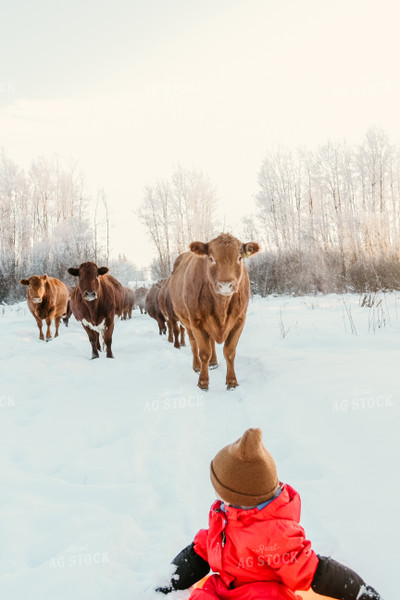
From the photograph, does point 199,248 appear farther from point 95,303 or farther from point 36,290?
point 36,290

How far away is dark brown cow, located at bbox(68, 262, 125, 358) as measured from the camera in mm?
7555

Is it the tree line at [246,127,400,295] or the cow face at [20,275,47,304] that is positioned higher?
the tree line at [246,127,400,295]

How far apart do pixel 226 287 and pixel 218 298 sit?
0.64m

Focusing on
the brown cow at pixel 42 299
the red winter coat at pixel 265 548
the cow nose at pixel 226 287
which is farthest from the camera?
the brown cow at pixel 42 299

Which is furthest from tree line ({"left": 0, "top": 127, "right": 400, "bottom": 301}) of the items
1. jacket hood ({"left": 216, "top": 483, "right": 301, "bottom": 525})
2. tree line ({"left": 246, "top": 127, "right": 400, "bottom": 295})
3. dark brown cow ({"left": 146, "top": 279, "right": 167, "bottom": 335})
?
jacket hood ({"left": 216, "top": 483, "right": 301, "bottom": 525})

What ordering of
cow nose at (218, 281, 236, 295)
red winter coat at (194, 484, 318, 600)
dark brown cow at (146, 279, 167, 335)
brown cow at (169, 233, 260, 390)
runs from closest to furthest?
red winter coat at (194, 484, 318, 600) → cow nose at (218, 281, 236, 295) → brown cow at (169, 233, 260, 390) → dark brown cow at (146, 279, 167, 335)

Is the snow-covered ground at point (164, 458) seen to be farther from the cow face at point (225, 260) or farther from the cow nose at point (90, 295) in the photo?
the cow nose at point (90, 295)

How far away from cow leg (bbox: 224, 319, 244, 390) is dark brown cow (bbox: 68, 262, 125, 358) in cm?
307

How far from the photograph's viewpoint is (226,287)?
4551 mm

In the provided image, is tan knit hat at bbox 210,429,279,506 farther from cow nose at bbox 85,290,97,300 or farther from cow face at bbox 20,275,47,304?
cow face at bbox 20,275,47,304

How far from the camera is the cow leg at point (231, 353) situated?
5.07m

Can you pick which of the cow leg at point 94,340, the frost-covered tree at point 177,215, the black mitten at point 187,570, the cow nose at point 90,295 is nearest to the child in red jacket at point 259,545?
the black mitten at point 187,570

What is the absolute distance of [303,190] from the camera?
1323 inches

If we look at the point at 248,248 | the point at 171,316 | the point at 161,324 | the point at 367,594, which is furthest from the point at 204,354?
the point at 161,324
